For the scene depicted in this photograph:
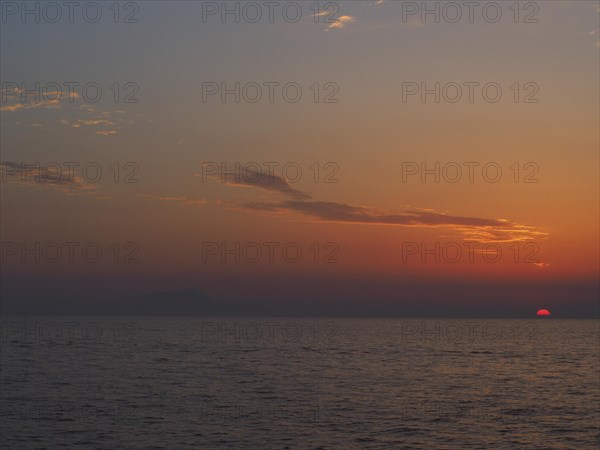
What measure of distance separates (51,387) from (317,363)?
46.2 m

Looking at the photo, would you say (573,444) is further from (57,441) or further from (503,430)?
(57,441)

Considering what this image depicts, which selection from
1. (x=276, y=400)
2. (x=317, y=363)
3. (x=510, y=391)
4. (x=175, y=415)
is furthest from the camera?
(x=317, y=363)

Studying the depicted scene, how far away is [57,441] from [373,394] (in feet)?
112

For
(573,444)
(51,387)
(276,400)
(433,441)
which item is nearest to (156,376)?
(51,387)

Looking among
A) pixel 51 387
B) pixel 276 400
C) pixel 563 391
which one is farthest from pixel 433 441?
pixel 51 387

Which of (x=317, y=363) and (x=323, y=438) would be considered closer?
(x=323, y=438)

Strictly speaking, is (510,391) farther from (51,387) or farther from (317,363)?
(51,387)

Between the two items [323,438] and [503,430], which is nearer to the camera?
[323,438]

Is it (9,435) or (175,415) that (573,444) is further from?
(9,435)

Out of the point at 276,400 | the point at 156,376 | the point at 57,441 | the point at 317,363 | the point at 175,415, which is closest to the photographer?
the point at 57,441

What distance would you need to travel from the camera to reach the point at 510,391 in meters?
74.5

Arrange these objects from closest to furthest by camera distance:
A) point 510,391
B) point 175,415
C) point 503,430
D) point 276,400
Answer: point 503,430, point 175,415, point 276,400, point 510,391

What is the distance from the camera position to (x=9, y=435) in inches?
1821

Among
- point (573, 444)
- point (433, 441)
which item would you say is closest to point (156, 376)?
point (433, 441)
